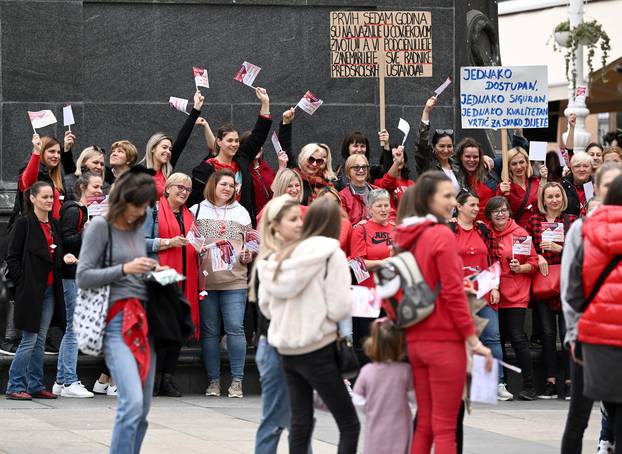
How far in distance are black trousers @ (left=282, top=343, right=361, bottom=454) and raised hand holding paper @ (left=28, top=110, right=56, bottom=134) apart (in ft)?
19.2

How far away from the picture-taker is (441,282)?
787 centimetres

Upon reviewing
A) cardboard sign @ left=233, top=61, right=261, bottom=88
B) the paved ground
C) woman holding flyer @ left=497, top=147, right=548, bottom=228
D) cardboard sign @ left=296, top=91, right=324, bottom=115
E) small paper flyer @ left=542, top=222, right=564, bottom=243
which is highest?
cardboard sign @ left=233, top=61, right=261, bottom=88

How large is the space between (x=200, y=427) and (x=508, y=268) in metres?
3.79

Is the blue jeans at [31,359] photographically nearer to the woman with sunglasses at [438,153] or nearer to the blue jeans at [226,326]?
the blue jeans at [226,326]

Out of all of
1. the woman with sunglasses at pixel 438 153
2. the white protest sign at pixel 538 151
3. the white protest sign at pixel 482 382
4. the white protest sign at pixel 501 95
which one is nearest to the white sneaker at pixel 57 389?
the woman with sunglasses at pixel 438 153

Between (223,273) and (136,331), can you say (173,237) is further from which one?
(136,331)

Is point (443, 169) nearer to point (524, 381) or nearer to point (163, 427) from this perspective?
point (524, 381)

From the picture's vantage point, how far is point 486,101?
14.5m

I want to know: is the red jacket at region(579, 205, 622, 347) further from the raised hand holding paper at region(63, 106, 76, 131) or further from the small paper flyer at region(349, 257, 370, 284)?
the raised hand holding paper at region(63, 106, 76, 131)

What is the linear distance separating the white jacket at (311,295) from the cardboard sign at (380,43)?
6.42m

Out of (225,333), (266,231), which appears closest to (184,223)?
(225,333)

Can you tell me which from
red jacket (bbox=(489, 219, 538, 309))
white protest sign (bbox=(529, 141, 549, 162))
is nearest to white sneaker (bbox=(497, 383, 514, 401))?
red jacket (bbox=(489, 219, 538, 309))

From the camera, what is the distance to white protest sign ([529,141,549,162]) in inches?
545

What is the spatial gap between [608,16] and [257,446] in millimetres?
31109
